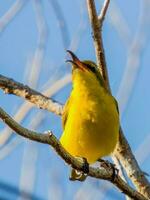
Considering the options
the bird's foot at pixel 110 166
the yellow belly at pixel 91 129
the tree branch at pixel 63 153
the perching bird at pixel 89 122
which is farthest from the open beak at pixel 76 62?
the tree branch at pixel 63 153

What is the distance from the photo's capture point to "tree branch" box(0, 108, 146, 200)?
2269mm

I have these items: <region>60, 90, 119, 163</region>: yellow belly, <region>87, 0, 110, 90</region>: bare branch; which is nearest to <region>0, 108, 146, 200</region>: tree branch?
<region>60, 90, 119, 163</region>: yellow belly

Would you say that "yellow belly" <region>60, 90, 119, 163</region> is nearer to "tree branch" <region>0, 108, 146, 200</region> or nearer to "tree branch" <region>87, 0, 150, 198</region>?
"tree branch" <region>87, 0, 150, 198</region>

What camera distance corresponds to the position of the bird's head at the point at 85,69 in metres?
3.61

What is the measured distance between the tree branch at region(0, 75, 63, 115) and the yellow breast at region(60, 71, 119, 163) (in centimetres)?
29

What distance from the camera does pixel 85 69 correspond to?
369 cm

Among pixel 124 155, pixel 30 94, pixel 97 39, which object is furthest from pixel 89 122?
pixel 30 94

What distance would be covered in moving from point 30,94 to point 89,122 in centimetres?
74

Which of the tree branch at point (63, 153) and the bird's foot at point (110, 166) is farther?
the bird's foot at point (110, 166)

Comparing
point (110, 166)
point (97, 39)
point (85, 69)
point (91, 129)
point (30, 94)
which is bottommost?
point (110, 166)

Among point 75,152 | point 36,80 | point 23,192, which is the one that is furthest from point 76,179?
point 23,192

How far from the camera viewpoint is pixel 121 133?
368cm

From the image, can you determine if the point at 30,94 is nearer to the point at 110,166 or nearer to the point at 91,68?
the point at 91,68

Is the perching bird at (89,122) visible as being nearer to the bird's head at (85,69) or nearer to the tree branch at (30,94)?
the bird's head at (85,69)
